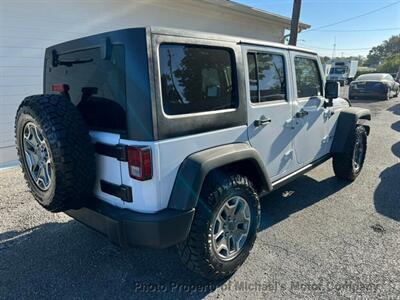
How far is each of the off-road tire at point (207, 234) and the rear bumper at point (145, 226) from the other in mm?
159

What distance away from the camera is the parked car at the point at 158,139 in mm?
2027

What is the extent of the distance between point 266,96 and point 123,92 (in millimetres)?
1542

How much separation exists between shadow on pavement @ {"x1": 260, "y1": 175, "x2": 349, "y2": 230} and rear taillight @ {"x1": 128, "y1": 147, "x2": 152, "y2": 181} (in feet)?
6.35

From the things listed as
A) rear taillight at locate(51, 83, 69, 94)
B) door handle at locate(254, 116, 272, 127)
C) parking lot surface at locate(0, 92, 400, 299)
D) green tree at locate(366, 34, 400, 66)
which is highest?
green tree at locate(366, 34, 400, 66)

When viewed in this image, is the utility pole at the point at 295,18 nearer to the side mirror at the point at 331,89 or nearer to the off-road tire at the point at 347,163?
the off-road tire at the point at 347,163

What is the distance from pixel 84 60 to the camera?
2387mm

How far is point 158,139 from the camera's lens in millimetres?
2020

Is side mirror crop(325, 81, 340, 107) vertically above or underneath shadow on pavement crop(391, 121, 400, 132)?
above

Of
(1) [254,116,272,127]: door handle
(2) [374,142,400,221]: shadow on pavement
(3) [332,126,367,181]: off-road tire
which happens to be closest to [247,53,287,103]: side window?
(1) [254,116,272,127]: door handle

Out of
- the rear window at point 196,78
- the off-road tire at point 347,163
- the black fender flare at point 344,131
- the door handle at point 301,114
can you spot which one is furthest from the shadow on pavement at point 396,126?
the rear window at point 196,78

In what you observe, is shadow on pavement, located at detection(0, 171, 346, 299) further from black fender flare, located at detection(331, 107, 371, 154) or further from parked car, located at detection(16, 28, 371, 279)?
black fender flare, located at detection(331, 107, 371, 154)

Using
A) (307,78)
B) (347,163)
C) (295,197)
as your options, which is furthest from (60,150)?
(347,163)

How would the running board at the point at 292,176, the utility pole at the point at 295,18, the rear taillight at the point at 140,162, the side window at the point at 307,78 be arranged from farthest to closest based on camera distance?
1. the utility pole at the point at 295,18
2. the side window at the point at 307,78
3. the running board at the point at 292,176
4. the rear taillight at the point at 140,162

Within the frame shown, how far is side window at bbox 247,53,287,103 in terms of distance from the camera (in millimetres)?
2834
